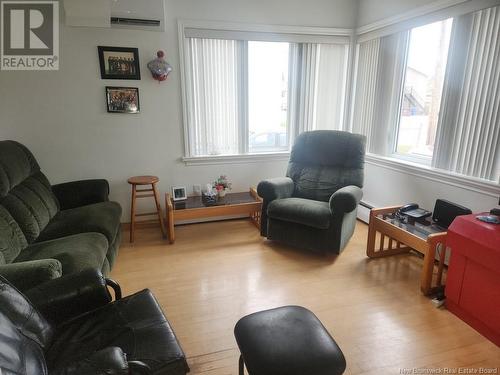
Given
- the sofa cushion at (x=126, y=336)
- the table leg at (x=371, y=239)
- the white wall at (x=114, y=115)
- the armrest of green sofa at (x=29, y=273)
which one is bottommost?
the table leg at (x=371, y=239)

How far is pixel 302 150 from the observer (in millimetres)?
3248

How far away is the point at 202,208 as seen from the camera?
3.02 metres

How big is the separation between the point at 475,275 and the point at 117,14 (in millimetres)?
3390

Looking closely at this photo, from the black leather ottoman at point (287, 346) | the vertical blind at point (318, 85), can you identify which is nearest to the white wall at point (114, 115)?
the vertical blind at point (318, 85)

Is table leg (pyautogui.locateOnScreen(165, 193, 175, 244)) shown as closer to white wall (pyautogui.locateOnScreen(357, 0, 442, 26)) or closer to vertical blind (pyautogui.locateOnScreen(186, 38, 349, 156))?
vertical blind (pyautogui.locateOnScreen(186, 38, 349, 156))

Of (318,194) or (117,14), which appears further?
(318,194)

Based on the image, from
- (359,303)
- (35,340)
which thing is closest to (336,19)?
(359,303)

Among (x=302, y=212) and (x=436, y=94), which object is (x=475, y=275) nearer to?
(x=302, y=212)

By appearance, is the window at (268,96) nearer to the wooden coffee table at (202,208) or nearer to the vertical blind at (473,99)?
the wooden coffee table at (202,208)

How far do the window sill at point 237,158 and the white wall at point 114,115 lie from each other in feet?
0.23

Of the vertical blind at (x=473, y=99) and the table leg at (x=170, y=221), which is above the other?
the vertical blind at (x=473, y=99)

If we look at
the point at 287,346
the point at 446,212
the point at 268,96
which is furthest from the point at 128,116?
the point at 446,212

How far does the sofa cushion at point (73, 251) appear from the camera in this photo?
1.73 meters

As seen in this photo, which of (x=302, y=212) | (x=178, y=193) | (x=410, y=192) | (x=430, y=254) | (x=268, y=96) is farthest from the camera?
(x=268, y=96)
